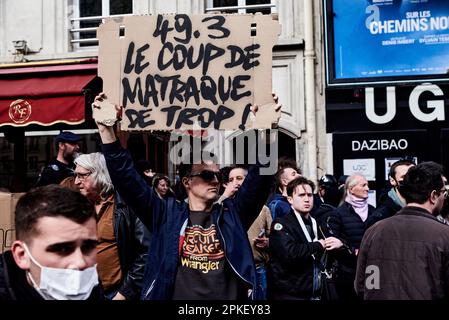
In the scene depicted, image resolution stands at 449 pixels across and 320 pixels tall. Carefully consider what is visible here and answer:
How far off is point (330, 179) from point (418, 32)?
398 cm

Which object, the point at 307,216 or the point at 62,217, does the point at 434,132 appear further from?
the point at 62,217

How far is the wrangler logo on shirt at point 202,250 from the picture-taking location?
150 inches

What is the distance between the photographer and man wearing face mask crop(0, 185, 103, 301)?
7.75 feet

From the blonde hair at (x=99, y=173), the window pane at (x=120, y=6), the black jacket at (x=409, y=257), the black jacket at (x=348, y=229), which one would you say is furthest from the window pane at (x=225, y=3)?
the black jacket at (x=409, y=257)

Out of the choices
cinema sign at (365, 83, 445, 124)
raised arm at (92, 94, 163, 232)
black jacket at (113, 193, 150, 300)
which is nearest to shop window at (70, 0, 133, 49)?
cinema sign at (365, 83, 445, 124)

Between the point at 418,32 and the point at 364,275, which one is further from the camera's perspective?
the point at 418,32

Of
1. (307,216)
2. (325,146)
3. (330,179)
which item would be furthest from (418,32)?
(307,216)

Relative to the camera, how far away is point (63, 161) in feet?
21.5

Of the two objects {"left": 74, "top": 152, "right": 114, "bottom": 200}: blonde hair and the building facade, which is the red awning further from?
{"left": 74, "top": 152, "right": 114, "bottom": 200}: blonde hair

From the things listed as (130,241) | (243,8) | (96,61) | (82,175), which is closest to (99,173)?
(82,175)

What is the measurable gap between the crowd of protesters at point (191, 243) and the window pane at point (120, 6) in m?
7.62

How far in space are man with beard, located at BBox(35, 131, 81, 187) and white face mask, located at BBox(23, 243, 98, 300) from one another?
3877 mm

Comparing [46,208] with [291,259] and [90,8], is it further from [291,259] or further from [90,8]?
[90,8]

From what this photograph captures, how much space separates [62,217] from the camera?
2395mm
